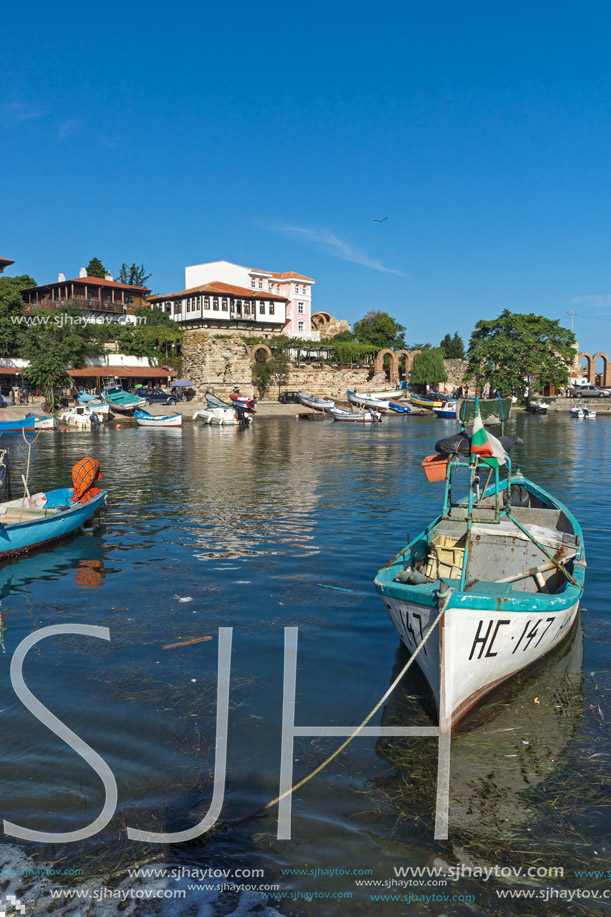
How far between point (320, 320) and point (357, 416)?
36228 millimetres

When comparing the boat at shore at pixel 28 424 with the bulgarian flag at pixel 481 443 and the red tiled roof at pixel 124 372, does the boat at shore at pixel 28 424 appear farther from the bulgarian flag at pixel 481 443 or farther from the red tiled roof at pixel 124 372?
the bulgarian flag at pixel 481 443

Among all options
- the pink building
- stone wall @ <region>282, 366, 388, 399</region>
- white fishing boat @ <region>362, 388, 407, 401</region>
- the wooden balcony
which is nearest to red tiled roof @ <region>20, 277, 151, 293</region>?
the wooden balcony

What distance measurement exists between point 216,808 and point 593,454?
30.8m

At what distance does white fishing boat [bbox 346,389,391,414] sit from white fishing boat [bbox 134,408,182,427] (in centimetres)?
2609

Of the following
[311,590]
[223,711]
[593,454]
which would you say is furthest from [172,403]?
[223,711]

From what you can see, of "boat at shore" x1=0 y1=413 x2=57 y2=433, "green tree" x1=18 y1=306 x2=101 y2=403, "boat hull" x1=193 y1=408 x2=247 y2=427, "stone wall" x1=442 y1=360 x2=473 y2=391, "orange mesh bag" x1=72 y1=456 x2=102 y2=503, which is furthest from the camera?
"stone wall" x1=442 y1=360 x2=473 y2=391

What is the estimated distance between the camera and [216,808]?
5484 mm

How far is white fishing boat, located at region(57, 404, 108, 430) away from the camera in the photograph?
1869 inches

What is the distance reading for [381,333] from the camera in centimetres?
8600

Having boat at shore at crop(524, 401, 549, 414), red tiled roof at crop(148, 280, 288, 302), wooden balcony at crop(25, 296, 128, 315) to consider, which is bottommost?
boat at shore at crop(524, 401, 549, 414)

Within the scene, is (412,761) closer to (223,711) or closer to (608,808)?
(608,808)

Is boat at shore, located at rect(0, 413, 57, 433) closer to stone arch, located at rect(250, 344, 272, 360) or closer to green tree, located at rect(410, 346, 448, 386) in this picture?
stone arch, located at rect(250, 344, 272, 360)

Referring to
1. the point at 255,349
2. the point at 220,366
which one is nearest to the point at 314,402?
the point at 255,349

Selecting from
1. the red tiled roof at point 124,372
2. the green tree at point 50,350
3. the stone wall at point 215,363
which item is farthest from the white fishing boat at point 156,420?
the stone wall at point 215,363
